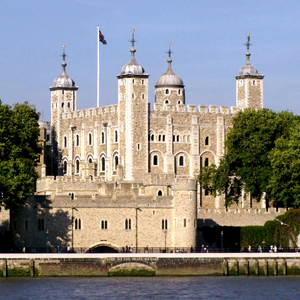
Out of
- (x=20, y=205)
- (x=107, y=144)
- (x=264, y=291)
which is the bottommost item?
(x=264, y=291)

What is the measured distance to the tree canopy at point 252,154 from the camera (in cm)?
10150

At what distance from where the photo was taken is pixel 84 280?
74062 mm

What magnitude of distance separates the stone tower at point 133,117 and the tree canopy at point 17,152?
836 cm

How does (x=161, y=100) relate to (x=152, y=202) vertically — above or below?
above

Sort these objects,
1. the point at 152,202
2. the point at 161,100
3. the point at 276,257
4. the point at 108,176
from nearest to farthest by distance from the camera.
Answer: the point at 276,257 < the point at 152,202 < the point at 108,176 < the point at 161,100

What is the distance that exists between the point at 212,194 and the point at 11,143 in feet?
78.4

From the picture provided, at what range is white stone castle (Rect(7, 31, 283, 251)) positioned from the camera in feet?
273

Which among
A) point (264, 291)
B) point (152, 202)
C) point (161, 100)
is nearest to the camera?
point (264, 291)

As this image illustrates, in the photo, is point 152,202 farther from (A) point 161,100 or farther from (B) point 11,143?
(A) point 161,100

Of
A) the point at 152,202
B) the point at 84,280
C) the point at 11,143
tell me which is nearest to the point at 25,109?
the point at 11,143

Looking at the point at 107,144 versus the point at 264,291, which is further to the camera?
the point at 107,144

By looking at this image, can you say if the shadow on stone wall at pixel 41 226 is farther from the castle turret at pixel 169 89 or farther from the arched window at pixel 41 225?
the castle turret at pixel 169 89

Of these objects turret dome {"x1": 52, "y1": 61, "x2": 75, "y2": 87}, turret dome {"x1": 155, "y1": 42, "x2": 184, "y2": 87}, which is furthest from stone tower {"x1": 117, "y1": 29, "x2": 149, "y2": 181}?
turret dome {"x1": 52, "y1": 61, "x2": 75, "y2": 87}

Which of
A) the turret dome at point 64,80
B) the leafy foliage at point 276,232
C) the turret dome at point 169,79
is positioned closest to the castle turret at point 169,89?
the turret dome at point 169,79
